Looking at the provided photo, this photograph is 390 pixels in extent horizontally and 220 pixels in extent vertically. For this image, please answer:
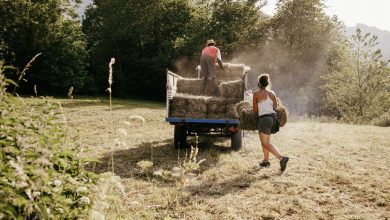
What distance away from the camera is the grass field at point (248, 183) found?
4551 millimetres

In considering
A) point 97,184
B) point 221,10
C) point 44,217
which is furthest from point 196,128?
point 221,10

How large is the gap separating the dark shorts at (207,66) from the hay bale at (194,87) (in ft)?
0.83

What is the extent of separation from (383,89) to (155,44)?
20.8m

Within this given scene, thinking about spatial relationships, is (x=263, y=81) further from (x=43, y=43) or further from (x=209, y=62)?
(x=43, y=43)

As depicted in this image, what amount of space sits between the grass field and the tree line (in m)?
17.2

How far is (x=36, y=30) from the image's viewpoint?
27562mm

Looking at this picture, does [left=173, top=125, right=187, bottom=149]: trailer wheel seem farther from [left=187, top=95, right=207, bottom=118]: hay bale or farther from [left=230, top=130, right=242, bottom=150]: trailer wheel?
[left=230, top=130, right=242, bottom=150]: trailer wheel

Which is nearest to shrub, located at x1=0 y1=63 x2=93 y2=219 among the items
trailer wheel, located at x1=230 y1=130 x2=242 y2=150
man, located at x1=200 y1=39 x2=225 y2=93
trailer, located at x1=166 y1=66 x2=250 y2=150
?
trailer, located at x1=166 y1=66 x2=250 y2=150

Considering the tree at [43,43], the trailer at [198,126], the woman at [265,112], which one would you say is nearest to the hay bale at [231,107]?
the trailer at [198,126]

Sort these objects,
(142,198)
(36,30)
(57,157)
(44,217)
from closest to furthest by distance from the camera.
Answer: (44,217) → (57,157) → (142,198) → (36,30)

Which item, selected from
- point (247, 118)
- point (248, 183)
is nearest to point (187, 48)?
point (247, 118)

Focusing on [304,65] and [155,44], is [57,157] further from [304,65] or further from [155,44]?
[155,44]

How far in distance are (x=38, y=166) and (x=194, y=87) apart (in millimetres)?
8372

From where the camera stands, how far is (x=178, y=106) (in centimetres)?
885
